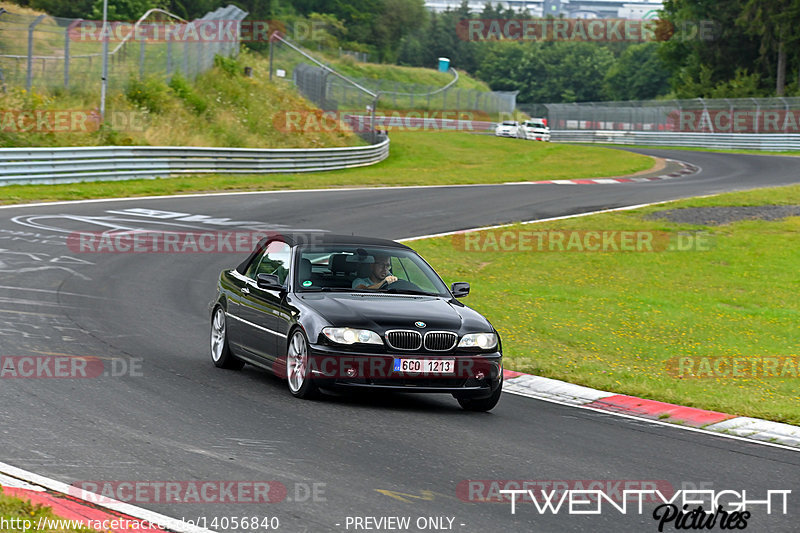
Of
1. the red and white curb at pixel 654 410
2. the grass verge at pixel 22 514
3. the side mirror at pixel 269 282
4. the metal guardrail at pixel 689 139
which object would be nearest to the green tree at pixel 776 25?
the metal guardrail at pixel 689 139

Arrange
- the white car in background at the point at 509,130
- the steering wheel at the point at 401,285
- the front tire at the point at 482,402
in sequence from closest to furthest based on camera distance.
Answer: the front tire at the point at 482,402 < the steering wheel at the point at 401,285 < the white car in background at the point at 509,130

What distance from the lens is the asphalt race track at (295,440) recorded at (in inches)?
238

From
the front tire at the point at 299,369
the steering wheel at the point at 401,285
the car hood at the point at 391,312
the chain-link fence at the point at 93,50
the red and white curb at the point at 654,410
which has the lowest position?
the red and white curb at the point at 654,410

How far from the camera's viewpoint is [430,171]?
137 ft

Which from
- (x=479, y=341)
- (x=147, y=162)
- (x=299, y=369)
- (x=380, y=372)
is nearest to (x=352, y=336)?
(x=380, y=372)

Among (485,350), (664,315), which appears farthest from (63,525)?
(664,315)

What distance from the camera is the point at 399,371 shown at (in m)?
8.75

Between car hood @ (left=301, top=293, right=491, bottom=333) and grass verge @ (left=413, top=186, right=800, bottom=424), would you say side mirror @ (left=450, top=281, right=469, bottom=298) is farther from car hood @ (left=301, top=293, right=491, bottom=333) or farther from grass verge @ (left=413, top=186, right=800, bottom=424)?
grass verge @ (left=413, top=186, right=800, bottom=424)

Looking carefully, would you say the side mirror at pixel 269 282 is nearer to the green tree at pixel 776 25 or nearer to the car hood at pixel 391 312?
the car hood at pixel 391 312

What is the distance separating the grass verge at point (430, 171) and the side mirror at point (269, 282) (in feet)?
52.3

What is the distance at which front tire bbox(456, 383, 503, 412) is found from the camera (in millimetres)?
9211

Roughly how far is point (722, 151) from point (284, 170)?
31.3 m

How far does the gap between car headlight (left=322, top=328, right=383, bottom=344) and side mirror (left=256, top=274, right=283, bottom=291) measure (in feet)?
3.93

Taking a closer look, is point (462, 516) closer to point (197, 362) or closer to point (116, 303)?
point (197, 362)
